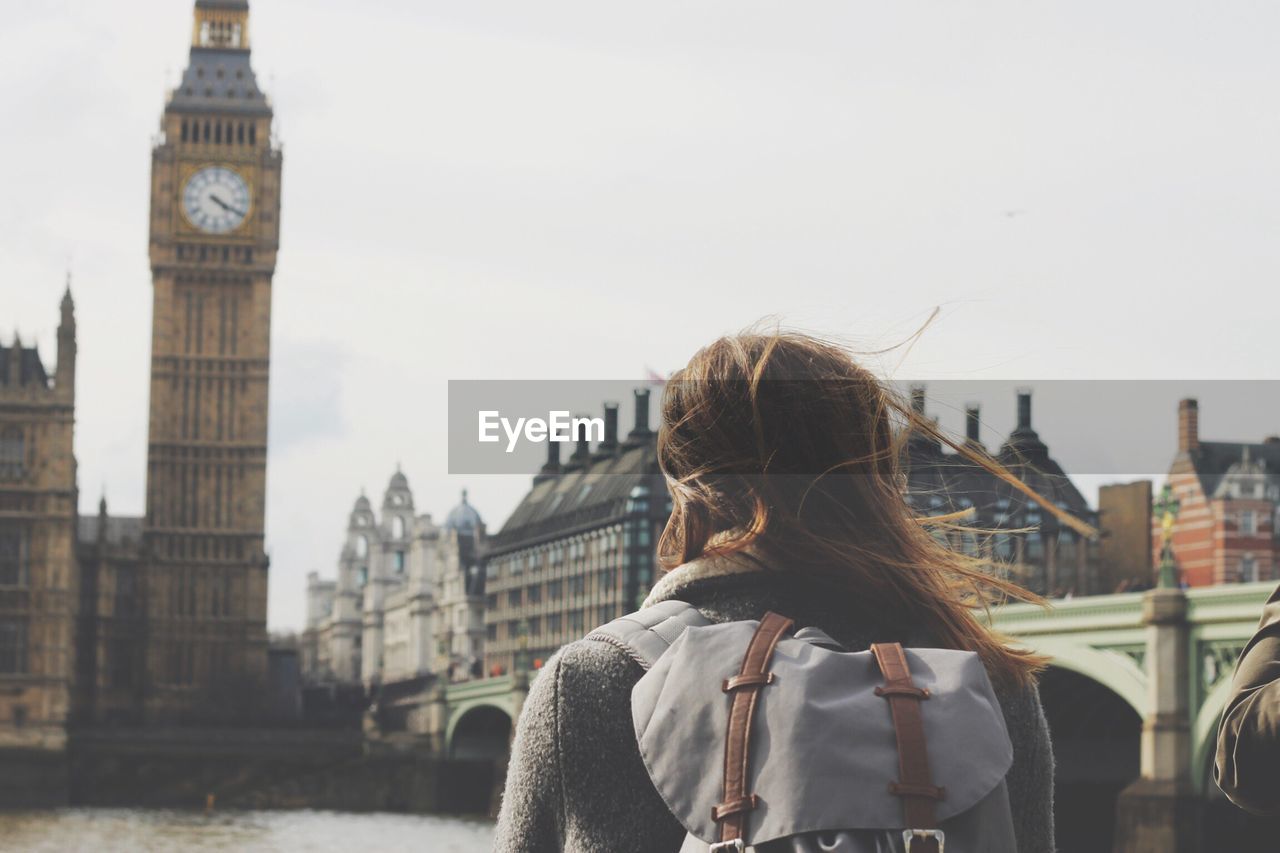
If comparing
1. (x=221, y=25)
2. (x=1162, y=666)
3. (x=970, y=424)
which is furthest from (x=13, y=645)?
(x=970, y=424)

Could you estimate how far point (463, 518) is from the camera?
99625 mm

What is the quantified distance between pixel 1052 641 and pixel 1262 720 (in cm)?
2772

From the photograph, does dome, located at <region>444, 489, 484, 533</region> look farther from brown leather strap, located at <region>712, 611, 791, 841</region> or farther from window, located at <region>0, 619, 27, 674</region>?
brown leather strap, located at <region>712, 611, 791, 841</region>

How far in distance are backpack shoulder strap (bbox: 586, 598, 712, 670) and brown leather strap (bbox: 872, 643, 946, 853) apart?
254 millimetres

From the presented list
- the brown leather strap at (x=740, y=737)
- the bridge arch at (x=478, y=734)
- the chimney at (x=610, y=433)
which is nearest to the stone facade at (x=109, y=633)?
the bridge arch at (x=478, y=734)

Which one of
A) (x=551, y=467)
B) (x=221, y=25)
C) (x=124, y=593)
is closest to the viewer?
(x=124, y=593)

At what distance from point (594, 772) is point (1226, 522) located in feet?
177

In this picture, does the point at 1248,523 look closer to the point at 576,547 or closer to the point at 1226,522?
the point at 1226,522

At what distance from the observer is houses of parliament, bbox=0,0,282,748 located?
72.6 metres

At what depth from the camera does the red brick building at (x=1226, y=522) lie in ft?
179

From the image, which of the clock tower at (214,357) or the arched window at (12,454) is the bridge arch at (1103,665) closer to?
the arched window at (12,454)

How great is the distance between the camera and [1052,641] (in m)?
29.9

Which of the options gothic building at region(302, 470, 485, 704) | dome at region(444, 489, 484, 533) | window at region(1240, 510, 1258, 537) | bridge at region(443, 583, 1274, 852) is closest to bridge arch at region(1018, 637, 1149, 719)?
bridge at region(443, 583, 1274, 852)

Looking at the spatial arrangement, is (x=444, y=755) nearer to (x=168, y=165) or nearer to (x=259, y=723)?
(x=259, y=723)
